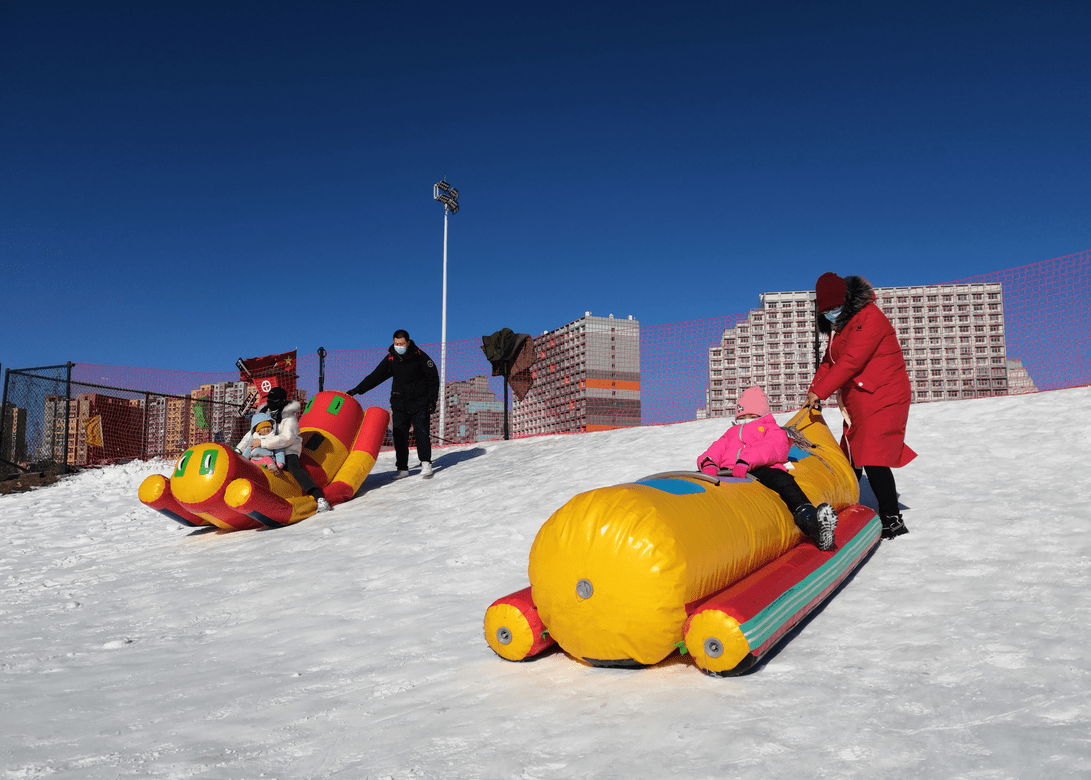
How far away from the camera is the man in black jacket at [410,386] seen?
7.93 m

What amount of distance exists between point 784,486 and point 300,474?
495 centimetres

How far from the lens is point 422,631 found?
11.7 feet

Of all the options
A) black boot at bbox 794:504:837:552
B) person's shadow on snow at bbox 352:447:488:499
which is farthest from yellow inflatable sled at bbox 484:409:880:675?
person's shadow on snow at bbox 352:447:488:499

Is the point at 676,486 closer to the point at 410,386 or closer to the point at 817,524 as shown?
the point at 817,524

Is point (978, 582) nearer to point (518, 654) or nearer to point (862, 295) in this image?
point (862, 295)

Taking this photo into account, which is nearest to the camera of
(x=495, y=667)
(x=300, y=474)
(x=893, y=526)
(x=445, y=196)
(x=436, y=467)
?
(x=495, y=667)

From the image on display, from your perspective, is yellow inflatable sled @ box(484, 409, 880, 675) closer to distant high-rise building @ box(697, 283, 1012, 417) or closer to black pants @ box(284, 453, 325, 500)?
distant high-rise building @ box(697, 283, 1012, 417)

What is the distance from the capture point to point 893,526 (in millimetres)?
4504

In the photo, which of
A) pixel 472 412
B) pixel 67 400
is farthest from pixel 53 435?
pixel 472 412

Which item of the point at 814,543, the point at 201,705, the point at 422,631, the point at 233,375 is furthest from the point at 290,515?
the point at 233,375

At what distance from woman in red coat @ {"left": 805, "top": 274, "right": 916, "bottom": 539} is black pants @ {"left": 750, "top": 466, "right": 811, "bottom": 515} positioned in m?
1.20

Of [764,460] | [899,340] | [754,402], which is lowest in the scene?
[764,460]

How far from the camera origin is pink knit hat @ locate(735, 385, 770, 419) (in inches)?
142

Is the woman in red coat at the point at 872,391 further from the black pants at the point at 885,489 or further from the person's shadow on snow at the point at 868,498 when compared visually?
the person's shadow on snow at the point at 868,498
